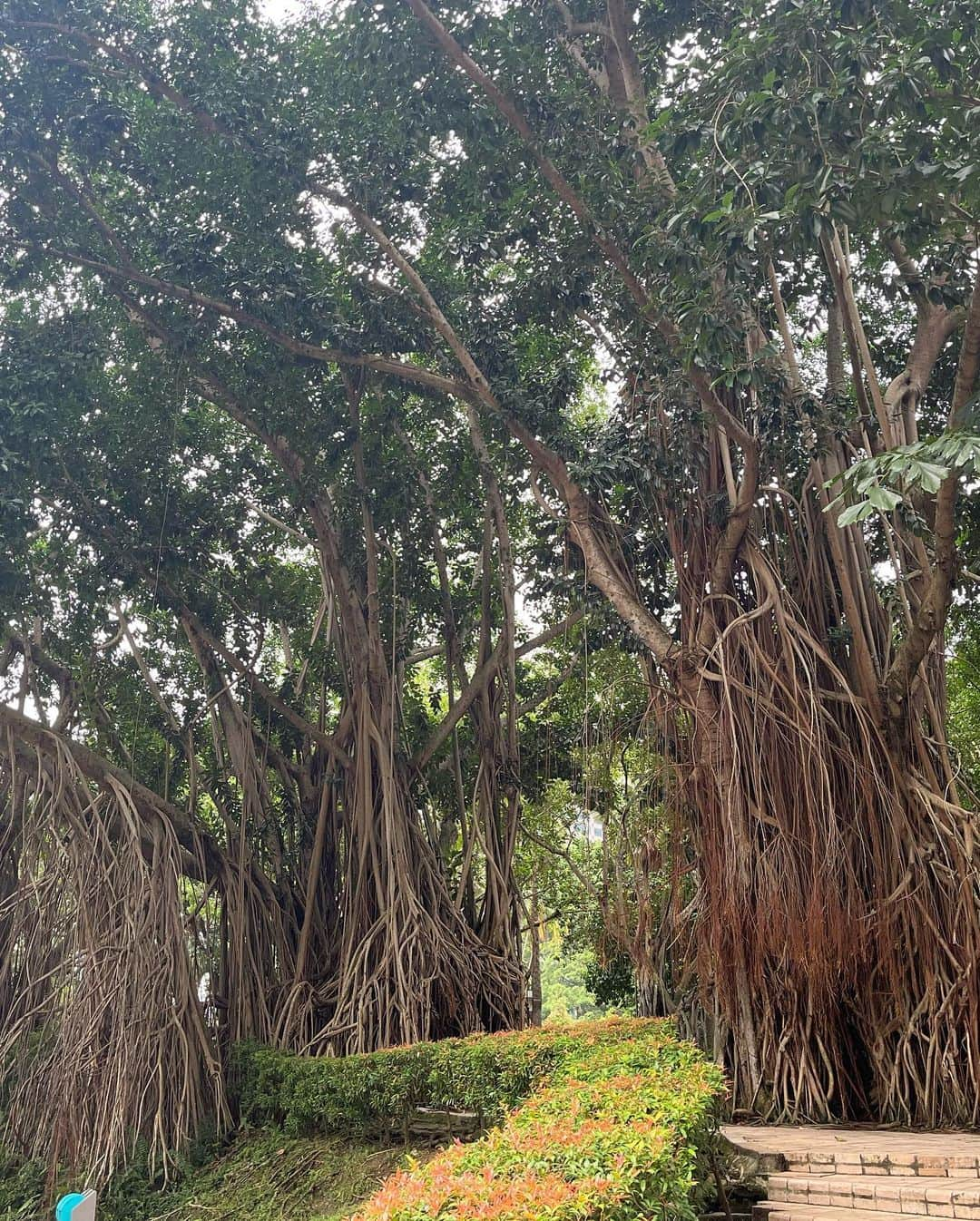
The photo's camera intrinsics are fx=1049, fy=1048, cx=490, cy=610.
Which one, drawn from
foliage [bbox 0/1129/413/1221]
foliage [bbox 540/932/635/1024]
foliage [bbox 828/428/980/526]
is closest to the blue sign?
foliage [bbox 0/1129/413/1221]

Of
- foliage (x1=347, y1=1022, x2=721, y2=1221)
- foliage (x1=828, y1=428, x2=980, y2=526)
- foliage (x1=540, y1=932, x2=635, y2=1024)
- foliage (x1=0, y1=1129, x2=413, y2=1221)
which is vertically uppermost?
foliage (x1=828, y1=428, x2=980, y2=526)

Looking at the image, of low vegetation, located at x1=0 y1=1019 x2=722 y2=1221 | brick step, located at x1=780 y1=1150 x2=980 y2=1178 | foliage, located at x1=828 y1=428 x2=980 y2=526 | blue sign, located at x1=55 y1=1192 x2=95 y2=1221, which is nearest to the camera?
low vegetation, located at x1=0 y1=1019 x2=722 y2=1221

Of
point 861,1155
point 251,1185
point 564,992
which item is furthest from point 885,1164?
point 564,992

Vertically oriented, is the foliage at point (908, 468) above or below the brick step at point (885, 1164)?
above

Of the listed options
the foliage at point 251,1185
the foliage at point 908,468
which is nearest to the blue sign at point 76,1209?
the foliage at point 251,1185

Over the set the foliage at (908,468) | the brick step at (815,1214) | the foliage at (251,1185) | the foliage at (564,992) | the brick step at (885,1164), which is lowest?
the foliage at (564,992)

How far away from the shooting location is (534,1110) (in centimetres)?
318

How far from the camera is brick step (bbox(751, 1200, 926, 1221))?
3043 mm

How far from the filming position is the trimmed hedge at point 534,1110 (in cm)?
207

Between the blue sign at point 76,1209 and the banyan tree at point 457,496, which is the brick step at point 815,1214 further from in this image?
the blue sign at point 76,1209

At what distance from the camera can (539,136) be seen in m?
4.99

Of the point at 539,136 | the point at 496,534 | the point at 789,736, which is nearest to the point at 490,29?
the point at 539,136

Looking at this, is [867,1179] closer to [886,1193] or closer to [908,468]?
[886,1193]

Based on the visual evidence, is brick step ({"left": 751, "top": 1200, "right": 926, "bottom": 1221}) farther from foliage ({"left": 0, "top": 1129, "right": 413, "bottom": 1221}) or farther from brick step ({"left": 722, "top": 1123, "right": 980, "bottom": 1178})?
foliage ({"left": 0, "top": 1129, "right": 413, "bottom": 1221})
